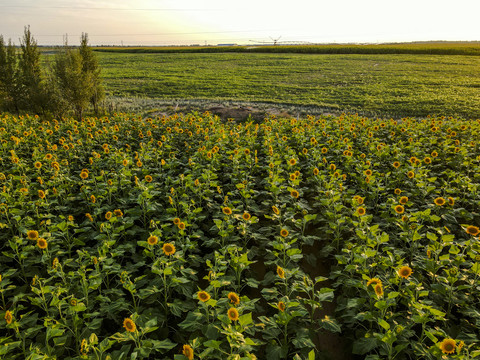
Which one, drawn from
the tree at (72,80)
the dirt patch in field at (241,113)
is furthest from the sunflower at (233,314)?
the tree at (72,80)

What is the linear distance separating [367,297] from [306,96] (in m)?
21.5

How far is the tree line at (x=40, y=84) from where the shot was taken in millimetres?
14641

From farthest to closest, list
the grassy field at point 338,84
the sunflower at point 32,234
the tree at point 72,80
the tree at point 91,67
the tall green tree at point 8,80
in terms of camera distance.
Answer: the grassy field at point 338,84 < the tree at point 91,67 < the tall green tree at point 8,80 < the tree at point 72,80 < the sunflower at point 32,234

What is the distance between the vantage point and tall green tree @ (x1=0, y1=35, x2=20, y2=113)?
49.8 ft

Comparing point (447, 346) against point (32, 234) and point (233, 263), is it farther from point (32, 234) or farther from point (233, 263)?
point (32, 234)

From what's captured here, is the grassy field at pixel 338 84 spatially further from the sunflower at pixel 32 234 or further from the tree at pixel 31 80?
the sunflower at pixel 32 234

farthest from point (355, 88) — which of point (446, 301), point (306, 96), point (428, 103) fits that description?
point (446, 301)

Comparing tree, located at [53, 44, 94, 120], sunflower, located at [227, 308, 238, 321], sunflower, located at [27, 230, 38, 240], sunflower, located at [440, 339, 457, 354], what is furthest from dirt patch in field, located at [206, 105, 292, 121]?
sunflower, located at [440, 339, 457, 354]

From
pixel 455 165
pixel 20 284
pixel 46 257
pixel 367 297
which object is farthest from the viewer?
pixel 455 165

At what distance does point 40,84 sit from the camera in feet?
48.7

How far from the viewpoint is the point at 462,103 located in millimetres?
18391

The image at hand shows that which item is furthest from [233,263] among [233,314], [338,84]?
[338,84]

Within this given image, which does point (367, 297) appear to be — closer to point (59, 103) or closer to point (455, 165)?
point (455, 165)

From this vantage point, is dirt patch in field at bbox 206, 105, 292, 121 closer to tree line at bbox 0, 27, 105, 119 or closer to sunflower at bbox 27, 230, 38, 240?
tree line at bbox 0, 27, 105, 119
